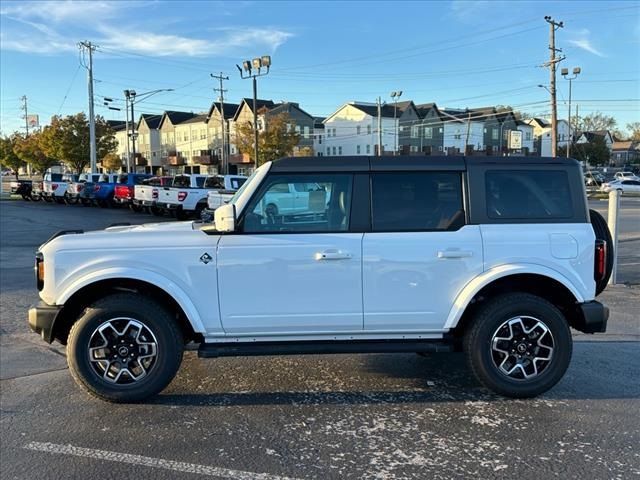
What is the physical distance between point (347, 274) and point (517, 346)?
4.78 feet

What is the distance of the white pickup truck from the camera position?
73.5ft

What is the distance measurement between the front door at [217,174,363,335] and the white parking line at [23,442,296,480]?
44.4 inches

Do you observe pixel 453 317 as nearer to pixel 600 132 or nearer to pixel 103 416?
pixel 103 416

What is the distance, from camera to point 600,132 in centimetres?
12812

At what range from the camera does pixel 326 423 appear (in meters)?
4.03

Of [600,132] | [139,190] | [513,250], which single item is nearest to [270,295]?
[513,250]

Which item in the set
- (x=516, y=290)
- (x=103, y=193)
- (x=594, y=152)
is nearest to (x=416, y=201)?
(x=516, y=290)

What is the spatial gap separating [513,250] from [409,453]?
5.69ft

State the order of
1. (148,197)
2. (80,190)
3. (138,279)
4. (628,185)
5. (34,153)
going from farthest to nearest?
(34,153), (628,185), (80,190), (148,197), (138,279)

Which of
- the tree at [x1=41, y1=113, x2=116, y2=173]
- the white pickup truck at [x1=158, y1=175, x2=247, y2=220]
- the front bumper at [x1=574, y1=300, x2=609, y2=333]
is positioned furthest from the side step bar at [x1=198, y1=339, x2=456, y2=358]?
the tree at [x1=41, y1=113, x2=116, y2=173]

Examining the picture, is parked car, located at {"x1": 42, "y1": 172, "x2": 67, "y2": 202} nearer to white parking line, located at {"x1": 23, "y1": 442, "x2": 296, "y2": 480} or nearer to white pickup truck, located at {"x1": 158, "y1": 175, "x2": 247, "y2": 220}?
white pickup truck, located at {"x1": 158, "y1": 175, "x2": 247, "y2": 220}

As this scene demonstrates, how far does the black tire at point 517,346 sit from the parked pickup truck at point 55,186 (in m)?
33.2

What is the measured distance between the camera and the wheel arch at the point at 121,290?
166 inches

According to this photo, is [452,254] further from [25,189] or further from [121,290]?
[25,189]
